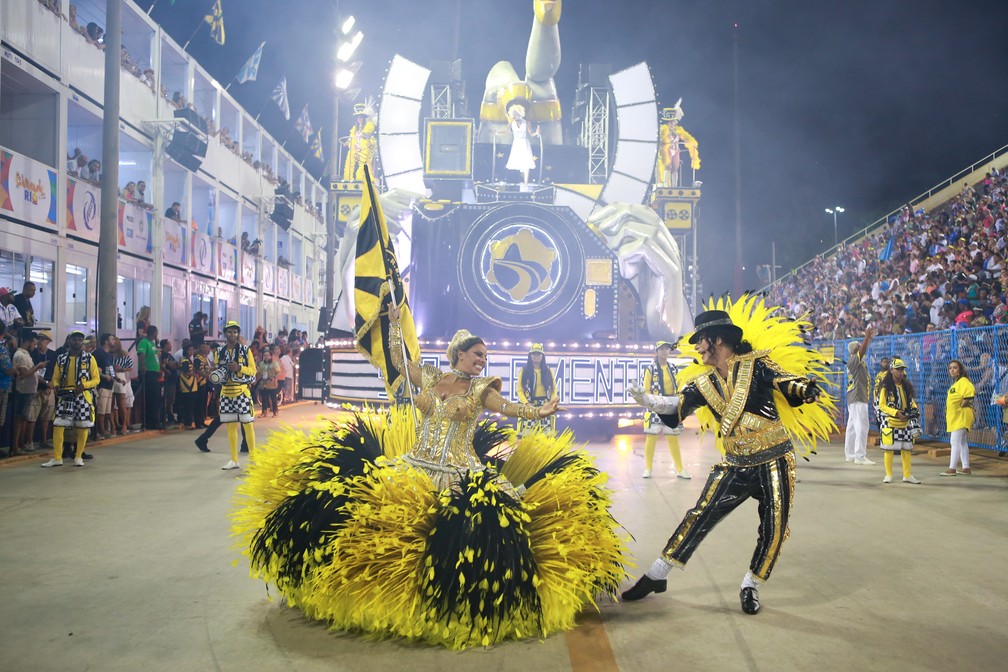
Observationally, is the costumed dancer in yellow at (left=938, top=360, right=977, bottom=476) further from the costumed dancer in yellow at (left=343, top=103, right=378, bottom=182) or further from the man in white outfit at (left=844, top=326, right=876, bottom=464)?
the costumed dancer in yellow at (left=343, top=103, right=378, bottom=182)

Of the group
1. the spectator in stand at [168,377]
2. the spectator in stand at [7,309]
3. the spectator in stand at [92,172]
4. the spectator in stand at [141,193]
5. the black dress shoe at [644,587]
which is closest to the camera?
the black dress shoe at [644,587]

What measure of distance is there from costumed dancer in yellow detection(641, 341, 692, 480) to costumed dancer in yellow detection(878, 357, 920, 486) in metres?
2.58

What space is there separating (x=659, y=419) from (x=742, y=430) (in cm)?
558

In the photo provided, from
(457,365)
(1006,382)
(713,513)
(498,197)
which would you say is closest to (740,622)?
(713,513)

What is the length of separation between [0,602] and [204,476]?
205 inches

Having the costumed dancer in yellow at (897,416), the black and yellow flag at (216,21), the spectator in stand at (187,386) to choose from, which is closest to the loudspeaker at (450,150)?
the spectator in stand at (187,386)

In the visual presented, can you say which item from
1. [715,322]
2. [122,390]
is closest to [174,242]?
[122,390]

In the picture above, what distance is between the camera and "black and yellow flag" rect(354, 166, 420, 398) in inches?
203

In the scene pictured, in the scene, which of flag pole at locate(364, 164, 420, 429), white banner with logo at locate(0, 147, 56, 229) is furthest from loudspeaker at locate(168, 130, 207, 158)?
flag pole at locate(364, 164, 420, 429)

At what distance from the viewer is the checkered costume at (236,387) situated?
10445mm

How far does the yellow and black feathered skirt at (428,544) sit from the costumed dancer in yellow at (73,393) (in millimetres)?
6908

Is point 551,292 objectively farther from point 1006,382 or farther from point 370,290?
point 370,290

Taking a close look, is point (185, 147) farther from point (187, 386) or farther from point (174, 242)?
point (187, 386)

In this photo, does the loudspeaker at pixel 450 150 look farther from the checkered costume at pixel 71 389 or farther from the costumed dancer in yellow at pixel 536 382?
the checkered costume at pixel 71 389
